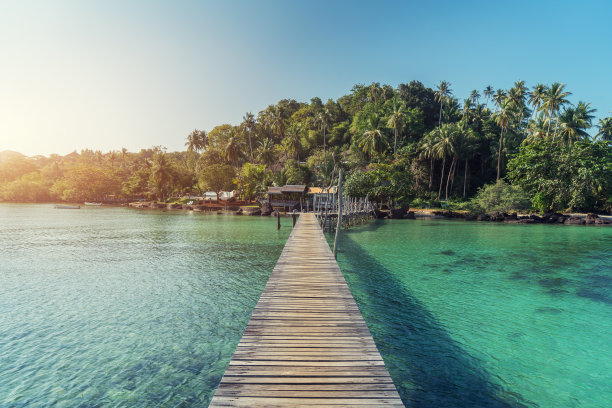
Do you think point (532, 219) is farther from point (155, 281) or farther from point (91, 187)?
point (91, 187)

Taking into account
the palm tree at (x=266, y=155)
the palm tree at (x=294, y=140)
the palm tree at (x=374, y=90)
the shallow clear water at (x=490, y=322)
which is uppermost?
the palm tree at (x=374, y=90)

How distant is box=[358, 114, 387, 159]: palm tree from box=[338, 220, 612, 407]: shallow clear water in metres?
34.8

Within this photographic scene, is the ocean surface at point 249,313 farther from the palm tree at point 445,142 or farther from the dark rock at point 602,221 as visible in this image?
the palm tree at point 445,142

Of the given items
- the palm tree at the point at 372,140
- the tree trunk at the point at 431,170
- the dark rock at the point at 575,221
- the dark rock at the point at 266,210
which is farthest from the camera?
the tree trunk at the point at 431,170

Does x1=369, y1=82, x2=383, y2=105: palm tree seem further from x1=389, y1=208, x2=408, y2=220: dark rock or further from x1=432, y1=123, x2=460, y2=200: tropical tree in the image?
x1=389, y1=208, x2=408, y2=220: dark rock

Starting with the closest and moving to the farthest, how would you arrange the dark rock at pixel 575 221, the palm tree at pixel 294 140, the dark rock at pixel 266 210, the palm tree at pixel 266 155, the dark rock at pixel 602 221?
the dark rock at pixel 602 221, the dark rock at pixel 575 221, the dark rock at pixel 266 210, the palm tree at pixel 266 155, the palm tree at pixel 294 140

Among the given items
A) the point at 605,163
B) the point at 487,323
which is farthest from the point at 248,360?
the point at 605,163

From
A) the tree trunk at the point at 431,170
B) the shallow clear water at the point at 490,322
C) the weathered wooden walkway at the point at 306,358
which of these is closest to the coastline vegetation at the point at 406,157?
the tree trunk at the point at 431,170

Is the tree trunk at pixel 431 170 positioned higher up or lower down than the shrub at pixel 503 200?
higher up

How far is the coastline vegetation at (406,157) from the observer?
41.1 meters

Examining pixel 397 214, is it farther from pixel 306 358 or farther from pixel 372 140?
pixel 306 358

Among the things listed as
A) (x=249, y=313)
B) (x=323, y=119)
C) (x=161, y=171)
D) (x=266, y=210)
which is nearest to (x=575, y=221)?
(x=266, y=210)

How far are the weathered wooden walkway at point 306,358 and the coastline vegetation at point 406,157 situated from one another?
1915 centimetres

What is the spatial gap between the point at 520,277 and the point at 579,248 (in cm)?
1283
